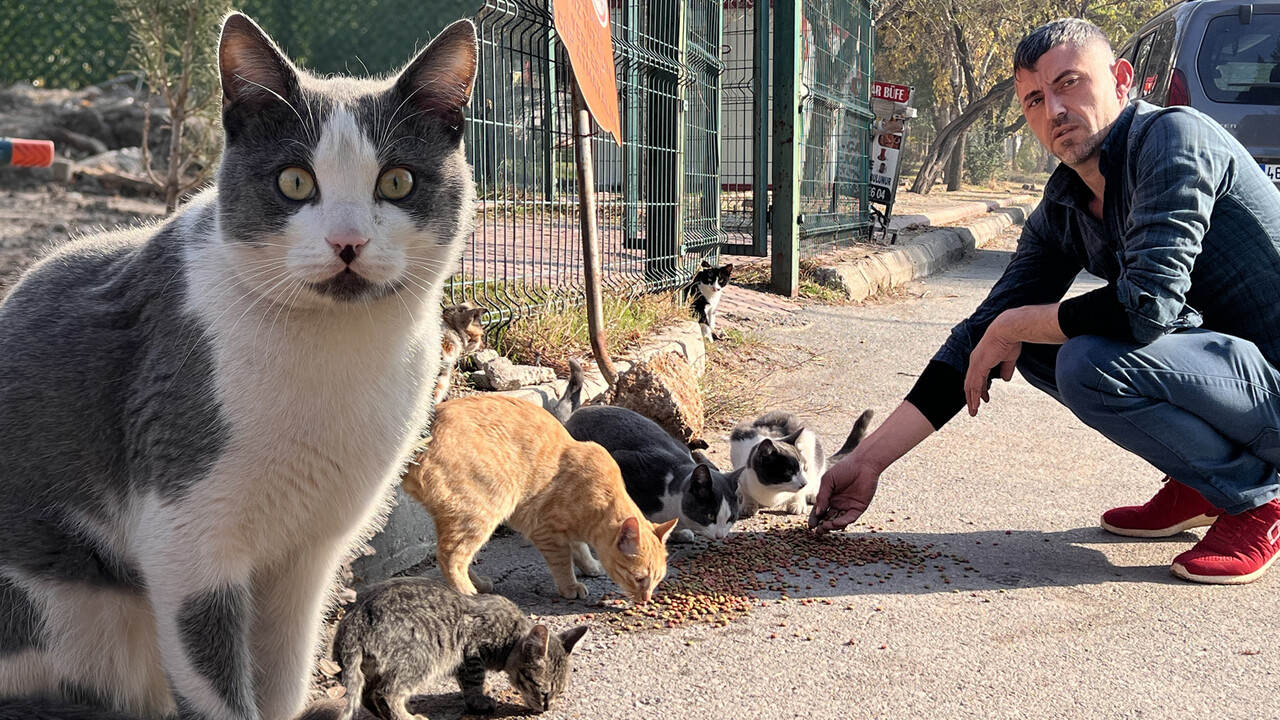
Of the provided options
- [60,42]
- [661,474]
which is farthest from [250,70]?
[661,474]

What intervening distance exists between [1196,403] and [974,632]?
→ 3.45ft

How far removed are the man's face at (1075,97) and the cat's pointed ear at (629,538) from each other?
1783mm

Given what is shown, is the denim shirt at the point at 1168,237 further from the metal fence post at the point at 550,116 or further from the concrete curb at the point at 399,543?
the metal fence post at the point at 550,116

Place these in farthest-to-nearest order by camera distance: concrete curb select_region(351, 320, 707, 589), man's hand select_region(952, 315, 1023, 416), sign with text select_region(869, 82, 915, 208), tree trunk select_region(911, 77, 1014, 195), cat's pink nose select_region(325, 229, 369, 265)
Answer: tree trunk select_region(911, 77, 1014, 195) < sign with text select_region(869, 82, 915, 208) < man's hand select_region(952, 315, 1023, 416) < concrete curb select_region(351, 320, 707, 589) < cat's pink nose select_region(325, 229, 369, 265)

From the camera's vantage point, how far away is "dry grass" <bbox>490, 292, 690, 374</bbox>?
15.0ft

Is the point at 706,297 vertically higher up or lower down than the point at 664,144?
lower down

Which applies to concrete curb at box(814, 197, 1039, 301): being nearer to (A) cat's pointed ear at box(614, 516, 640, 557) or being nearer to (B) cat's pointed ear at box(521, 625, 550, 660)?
(A) cat's pointed ear at box(614, 516, 640, 557)

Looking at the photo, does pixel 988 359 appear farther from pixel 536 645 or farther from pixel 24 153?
pixel 24 153

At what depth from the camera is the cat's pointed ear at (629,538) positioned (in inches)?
116

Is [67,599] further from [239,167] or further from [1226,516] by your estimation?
[1226,516]

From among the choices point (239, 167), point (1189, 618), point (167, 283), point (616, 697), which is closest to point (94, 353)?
point (167, 283)

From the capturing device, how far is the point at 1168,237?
9.53 ft

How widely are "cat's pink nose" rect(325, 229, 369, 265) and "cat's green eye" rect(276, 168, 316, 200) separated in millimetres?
134

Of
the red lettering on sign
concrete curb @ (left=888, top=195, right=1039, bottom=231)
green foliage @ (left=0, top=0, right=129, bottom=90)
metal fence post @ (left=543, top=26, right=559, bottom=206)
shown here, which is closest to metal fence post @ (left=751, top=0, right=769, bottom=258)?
metal fence post @ (left=543, top=26, right=559, bottom=206)
